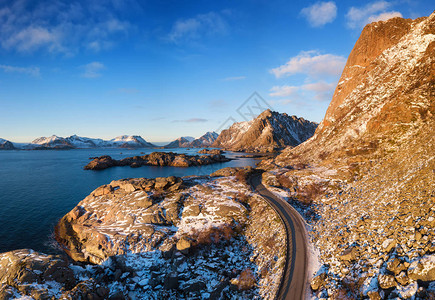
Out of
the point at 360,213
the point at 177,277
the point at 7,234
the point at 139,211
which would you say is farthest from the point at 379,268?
the point at 7,234

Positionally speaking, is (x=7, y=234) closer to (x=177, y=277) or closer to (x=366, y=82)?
(x=177, y=277)

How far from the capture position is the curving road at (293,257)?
16936mm

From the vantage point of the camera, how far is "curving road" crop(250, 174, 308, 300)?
16936 mm

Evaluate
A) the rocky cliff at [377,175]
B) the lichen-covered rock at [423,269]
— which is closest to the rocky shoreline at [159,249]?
the rocky cliff at [377,175]

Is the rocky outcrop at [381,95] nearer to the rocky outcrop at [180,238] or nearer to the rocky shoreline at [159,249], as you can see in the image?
the rocky outcrop at [180,238]

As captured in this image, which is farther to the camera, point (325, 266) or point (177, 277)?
point (177, 277)

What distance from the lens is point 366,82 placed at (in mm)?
63344

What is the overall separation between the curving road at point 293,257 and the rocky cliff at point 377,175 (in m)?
1.47

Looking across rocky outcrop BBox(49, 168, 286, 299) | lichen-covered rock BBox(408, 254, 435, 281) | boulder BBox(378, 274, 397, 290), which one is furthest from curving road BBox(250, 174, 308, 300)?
lichen-covered rock BBox(408, 254, 435, 281)

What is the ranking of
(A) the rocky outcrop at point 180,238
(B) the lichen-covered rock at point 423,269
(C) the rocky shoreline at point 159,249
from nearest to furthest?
1. (B) the lichen-covered rock at point 423,269
2. (C) the rocky shoreline at point 159,249
3. (A) the rocky outcrop at point 180,238

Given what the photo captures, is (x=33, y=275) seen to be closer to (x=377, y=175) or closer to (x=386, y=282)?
(x=386, y=282)

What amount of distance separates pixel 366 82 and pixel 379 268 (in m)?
70.3

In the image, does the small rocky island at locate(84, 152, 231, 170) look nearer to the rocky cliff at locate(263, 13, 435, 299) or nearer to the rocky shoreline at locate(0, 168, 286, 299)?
the rocky cliff at locate(263, 13, 435, 299)

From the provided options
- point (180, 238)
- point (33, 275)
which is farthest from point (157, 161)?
point (33, 275)
